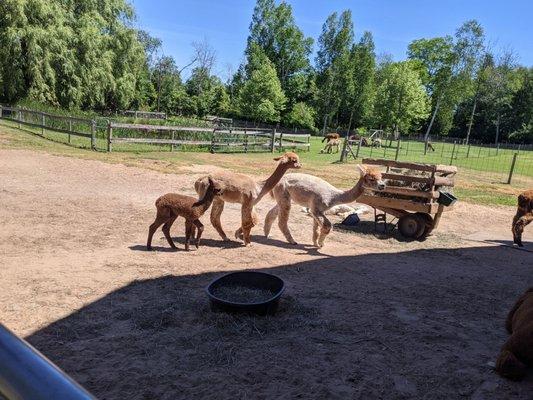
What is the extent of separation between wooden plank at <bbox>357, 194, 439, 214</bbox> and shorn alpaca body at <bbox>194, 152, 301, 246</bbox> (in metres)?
1.79

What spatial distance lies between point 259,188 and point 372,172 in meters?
1.90

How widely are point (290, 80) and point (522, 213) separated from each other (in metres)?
54.8

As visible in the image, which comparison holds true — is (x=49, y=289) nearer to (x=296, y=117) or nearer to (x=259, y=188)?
(x=259, y=188)

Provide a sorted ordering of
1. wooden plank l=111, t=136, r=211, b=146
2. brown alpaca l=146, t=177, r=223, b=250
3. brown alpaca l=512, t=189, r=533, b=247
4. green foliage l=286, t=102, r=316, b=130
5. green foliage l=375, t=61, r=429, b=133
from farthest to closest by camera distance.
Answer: green foliage l=286, t=102, r=316, b=130
green foliage l=375, t=61, r=429, b=133
wooden plank l=111, t=136, r=211, b=146
brown alpaca l=512, t=189, r=533, b=247
brown alpaca l=146, t=177, r=223, b=250

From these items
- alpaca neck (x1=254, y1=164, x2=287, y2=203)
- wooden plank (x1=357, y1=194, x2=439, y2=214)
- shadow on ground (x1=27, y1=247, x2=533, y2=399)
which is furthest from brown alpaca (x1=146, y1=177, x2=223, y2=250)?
wooden plank (x1=357, y1=194, x2=439, y2=214)

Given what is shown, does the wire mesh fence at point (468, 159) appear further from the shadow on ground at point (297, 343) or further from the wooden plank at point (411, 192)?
the shadow on ground at point (297, 343)

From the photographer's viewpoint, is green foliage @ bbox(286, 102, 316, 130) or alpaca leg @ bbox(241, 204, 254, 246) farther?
green foliage @ bbox(286, 102, 316, 130)

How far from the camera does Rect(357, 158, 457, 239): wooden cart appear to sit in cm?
841

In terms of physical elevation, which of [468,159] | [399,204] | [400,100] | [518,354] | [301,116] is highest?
[400,100]

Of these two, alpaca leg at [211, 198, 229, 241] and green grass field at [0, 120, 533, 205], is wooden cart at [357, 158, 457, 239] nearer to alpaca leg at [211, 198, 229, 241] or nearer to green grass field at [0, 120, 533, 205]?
alpaca leg at [211, 198, 229, 241]

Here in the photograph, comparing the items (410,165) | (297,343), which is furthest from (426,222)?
(297,343)

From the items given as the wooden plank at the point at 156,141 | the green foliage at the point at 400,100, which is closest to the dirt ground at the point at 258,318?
the wooden plank at the point at 156,141

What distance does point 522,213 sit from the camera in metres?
8.45

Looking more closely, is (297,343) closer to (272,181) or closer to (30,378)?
(30,378)
